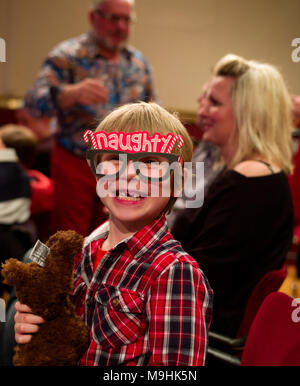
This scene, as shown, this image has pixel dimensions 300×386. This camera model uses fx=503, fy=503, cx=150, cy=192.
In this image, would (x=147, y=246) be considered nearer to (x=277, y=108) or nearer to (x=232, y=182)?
(x=232, y=182)

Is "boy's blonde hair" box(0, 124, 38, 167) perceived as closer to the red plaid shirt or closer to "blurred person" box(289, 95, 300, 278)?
"blurred person" box(289, 95, 300, 278)

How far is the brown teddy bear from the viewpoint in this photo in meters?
0.79

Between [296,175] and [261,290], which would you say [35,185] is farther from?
[296,175]

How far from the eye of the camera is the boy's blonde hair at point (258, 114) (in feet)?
4.32

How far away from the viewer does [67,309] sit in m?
0.83

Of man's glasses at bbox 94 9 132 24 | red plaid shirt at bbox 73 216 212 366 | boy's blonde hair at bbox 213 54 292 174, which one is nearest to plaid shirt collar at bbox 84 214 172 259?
red plaid shirt at bbox 73 216 212 366

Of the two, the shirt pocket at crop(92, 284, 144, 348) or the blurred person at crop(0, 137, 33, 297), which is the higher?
→ the blurred person at crop(0, 137, 33, 297)

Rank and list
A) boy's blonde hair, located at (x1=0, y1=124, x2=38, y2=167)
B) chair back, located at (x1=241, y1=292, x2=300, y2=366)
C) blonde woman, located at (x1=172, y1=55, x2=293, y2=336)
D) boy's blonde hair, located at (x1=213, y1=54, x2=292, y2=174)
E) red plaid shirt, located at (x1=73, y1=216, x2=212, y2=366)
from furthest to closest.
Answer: boy's blonde hair, located at (x1=0, y1=124, x2=38, y2=167), boy's blonde hair, located at (x1=213, y1=54, x2=292, y2=174), blonde woman, located at (x1=172, y1=55, x2=293, y2=336), chair back, located at (x1=241, y1=292, x2=300, y2=366), red plaid shirt, located at (x1=73, y1=216, x2=212, y2=366)

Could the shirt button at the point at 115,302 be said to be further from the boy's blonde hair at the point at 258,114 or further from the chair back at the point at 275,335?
the boy's blonde hair at the point at 258,114

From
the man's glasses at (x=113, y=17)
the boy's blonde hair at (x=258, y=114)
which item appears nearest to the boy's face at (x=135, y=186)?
the boy's blonde hair at (x=258, y=114)

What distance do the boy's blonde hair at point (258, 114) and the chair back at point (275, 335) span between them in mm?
443

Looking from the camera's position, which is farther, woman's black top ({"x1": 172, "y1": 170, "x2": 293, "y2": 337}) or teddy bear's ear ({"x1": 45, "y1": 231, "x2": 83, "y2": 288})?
woman's black top ({"x1": 172, "y1": 170, "x2": 293, "y2": 337})

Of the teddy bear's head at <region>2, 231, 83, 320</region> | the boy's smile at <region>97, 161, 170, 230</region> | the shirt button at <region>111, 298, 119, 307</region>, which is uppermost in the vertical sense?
the boy's smile at <region>97, 161, 170, 230</region>

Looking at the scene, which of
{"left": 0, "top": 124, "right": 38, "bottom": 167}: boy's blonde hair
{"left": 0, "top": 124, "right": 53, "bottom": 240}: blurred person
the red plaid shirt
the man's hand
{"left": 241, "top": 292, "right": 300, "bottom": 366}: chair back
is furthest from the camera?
{"left": 0, "top": 124, "right": 38, "bottom": 167}: boy's blonde hair
